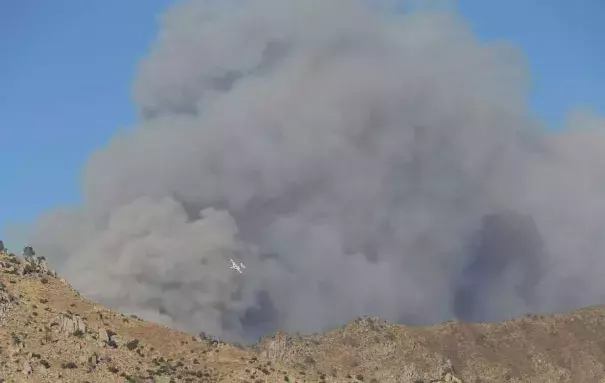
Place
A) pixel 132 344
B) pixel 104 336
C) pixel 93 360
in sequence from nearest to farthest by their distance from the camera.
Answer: pixel 93 360, pixel 104 336, pixel 132 344

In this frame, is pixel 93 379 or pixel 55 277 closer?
pixel 93 379

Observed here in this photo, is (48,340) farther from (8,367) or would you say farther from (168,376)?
(168,376)

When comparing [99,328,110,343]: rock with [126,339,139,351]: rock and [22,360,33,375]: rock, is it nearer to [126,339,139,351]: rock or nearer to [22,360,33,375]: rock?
[126,339,139,351]: rock

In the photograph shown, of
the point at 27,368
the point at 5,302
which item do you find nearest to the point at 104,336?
the point at 5,302

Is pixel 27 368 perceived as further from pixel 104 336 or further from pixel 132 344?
pixel 132 344

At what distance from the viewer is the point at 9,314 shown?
133250mm

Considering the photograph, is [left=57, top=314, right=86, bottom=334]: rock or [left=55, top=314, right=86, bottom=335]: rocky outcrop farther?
[left=57, top=314, right=86, bottom=334]: rock

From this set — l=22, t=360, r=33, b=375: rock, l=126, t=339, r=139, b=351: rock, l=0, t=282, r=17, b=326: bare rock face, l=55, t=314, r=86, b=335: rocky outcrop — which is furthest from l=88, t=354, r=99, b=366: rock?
l=0, t=282, r=17, b=326: bare rock face

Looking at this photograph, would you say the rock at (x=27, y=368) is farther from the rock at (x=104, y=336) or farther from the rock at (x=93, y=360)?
the rock at (x=104, y=336)

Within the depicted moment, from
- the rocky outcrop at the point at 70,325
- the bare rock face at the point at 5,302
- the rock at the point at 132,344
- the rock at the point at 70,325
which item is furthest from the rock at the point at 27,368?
the rock at the point at 132,344

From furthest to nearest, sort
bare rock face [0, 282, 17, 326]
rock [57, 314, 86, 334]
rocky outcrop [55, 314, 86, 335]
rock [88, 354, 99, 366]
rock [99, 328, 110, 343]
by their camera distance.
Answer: rock [99, 328, 110, 343]
rock [57, 314, 86, 334]
rocky outcrop [55, 314, 86, 335]
bare rock face [0, 282, 17, 326]
rock [88, 354, 99, 366]

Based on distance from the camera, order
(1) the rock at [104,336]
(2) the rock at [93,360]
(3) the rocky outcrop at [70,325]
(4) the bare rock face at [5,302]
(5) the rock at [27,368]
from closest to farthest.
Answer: (5) the rock at [27,368] → (2) the rock at [93,360] → (4) the bare rock face at [5,302] → (3) the rocky outcrop at [70,325] → (1) the rock at [104,336]

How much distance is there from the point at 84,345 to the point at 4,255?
45.0 metres

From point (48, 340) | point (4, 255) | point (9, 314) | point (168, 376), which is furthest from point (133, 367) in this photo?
point (4, 255)
